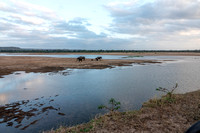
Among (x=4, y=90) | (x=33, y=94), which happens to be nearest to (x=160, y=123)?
(x=33, y=94)

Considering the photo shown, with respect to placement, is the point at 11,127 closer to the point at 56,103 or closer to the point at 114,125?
the point at 56,103

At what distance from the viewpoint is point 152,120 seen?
5.51 m

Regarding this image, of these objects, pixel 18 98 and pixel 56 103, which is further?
pixel 18 98

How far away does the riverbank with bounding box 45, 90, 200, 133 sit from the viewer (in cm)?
491

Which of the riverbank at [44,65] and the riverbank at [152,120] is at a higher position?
the riverbank at [44,65]

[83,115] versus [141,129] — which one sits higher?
[141,129]

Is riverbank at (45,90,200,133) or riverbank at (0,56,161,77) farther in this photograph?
riverbank at (0,56,161,77)

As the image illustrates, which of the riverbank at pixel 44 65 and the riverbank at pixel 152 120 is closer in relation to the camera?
the riverbank at pixel 152 120

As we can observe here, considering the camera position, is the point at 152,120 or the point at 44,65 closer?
the point at 152,120

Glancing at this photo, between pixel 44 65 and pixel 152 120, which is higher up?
pixel 44 65

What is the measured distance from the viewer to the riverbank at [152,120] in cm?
491

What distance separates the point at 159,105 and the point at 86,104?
4.18m

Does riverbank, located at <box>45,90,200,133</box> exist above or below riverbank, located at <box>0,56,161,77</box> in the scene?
below

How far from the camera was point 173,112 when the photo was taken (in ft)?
20.2
